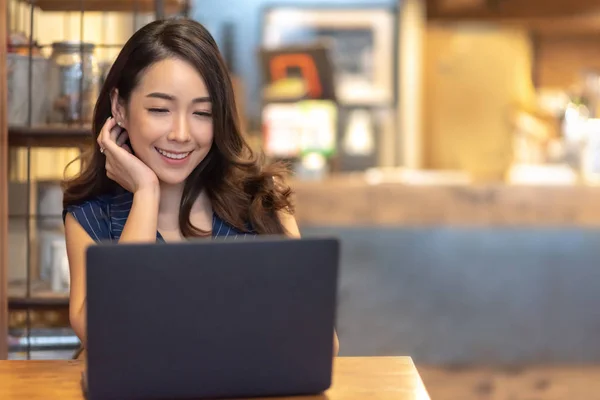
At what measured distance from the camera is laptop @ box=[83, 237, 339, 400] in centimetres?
106

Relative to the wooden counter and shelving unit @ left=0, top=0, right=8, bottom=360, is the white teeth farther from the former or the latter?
the wooden counter

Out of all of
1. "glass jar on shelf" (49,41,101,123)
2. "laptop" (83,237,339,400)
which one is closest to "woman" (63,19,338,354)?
"laptop" (83,237,339,400)

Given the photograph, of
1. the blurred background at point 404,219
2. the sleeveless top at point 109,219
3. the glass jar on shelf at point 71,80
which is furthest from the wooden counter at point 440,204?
the sleeveless top at point 109,219

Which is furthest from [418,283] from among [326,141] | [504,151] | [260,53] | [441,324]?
[504,151]

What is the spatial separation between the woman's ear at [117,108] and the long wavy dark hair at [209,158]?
0.01 meters

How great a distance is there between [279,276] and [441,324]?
2258 millimetres

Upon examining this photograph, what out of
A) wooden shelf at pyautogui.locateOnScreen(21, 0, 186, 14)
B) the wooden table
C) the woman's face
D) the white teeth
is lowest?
the wooden table

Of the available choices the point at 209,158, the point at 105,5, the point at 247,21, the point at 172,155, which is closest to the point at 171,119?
the point at 172,155

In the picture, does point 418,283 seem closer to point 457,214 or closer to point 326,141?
point 457,214

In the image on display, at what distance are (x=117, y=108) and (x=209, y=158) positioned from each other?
7.5 inches

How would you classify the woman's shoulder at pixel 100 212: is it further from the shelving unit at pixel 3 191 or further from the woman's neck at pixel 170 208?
the shelving unit at pixel 3 191

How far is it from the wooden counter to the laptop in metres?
2.06

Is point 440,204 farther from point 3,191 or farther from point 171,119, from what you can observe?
point 171,119

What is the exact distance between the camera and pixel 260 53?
3.77 m
